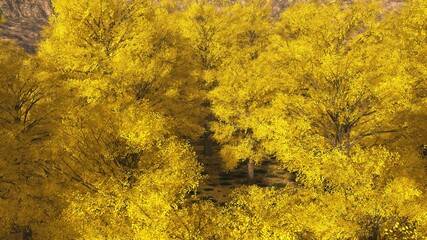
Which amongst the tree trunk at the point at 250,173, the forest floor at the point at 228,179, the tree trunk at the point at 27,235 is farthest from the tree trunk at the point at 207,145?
the tree trunk at the point at 27,235

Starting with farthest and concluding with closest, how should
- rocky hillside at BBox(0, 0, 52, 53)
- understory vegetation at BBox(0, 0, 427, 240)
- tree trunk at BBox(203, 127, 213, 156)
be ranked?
rocky hillside at BBox(0, 0, 52, 53) < tree trunk at BBox(203, 127, 213, 156) < understory vegetation at BBox(0, 0, 427, 240)

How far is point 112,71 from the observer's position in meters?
20.9

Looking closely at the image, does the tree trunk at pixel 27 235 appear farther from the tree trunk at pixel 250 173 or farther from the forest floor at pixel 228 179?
the tree trunk at pixel 250 173

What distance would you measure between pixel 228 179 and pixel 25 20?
62.9 metres

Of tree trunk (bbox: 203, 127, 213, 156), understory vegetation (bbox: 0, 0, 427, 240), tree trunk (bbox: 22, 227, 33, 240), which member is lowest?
tree trunk (bbox: 203, 127, 213, 156)

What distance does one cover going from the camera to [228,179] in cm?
2956

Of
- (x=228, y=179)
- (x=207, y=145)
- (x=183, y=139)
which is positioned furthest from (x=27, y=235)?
(x=207, y=145)

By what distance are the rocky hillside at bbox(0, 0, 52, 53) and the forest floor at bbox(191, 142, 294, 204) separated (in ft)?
144

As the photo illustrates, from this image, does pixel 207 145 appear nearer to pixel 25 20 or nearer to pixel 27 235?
pixel 27 235

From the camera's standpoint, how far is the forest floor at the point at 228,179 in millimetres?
26172

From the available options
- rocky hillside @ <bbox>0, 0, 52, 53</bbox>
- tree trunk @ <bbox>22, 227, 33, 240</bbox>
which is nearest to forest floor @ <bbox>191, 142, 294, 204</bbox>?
tree trunk @ <bbox>22, 227, 33, 240</bbox>

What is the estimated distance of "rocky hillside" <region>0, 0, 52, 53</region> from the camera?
61.7 meters

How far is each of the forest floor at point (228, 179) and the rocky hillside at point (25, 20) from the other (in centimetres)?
4401

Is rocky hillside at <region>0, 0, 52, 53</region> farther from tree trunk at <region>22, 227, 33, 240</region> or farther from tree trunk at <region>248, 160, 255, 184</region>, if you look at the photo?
tree trunk at <region>22, 227, 33, 240</region>
